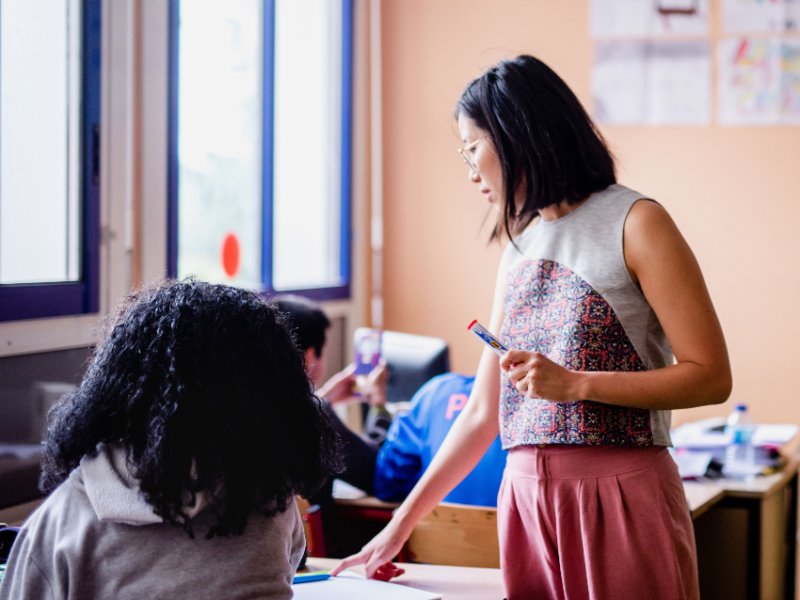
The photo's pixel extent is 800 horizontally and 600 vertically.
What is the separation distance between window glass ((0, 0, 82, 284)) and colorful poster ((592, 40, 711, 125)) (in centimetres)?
224

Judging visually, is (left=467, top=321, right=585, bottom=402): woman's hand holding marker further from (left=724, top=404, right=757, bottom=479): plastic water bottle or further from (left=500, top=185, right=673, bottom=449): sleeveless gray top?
(left=724, top=404, right=757, bottom=479): plastic water bottle

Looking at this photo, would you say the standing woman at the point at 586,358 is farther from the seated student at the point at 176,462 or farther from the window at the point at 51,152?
the window at the point at 51,152

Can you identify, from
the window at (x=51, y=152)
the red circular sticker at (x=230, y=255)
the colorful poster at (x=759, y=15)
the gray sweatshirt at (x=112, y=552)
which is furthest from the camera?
the colorful poster at (x=759, y=15)

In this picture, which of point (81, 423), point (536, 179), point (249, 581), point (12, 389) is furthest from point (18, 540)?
point (12, 389)

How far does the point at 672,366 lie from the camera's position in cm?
110

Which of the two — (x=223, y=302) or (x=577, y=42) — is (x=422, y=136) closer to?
(x=577, y=42)

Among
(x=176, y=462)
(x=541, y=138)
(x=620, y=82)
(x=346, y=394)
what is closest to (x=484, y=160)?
(x=541, y=138)

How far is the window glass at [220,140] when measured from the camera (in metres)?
2.60

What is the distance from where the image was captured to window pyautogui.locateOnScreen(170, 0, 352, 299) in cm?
262

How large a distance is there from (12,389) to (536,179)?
1.29 metres

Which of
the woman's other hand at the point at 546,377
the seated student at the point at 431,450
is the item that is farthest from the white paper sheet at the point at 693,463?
the woman's other hand at the point at 546,377

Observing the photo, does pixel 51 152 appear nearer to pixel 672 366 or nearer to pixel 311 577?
pixel 311 577

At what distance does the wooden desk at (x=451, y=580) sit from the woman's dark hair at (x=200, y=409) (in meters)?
0.46

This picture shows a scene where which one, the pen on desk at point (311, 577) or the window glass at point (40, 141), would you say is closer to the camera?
the pen on desk at point (311, 577)
